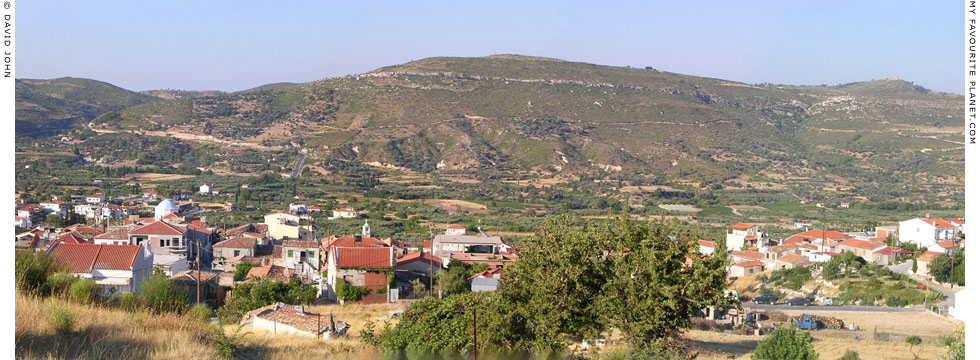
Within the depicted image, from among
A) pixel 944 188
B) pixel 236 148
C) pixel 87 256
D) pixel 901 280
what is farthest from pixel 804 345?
pixel 236 148

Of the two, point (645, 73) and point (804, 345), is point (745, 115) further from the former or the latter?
point (804, 345)

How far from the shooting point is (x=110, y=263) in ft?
61.0

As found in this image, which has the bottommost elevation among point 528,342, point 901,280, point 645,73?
point 901,280

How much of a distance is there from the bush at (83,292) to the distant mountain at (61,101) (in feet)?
228

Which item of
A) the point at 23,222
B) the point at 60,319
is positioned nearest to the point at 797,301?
the point at 60,319

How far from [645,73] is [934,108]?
35.9 metres

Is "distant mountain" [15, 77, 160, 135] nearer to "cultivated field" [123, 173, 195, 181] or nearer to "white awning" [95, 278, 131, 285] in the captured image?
"cultivated field" [123, 173, 195, 181]

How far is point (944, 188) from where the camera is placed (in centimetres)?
6234

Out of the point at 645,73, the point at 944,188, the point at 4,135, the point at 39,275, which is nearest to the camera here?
the point at 4,135

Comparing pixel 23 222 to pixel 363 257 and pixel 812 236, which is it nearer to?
pixel 363 257

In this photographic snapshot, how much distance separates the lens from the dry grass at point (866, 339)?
15031 millimetres

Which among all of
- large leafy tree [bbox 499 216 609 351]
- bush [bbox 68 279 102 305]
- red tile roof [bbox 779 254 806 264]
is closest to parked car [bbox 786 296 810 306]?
red tile roof [bbox 779 254 806 264]

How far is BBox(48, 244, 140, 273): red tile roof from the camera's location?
18.2 meters

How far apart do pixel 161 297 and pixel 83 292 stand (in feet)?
2.42
